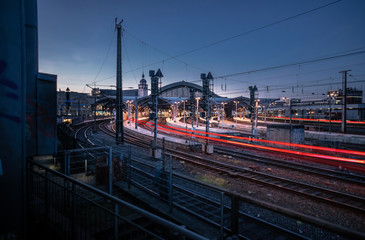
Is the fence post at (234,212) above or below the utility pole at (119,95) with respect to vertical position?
below

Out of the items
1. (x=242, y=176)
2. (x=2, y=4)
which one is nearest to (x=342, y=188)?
(x=242, y=176)

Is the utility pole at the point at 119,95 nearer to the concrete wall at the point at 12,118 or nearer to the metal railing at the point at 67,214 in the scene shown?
the metal railing at the point at 67,214

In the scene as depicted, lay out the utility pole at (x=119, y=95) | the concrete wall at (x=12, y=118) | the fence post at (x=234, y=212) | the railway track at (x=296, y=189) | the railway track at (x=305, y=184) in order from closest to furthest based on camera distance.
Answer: the concrete wall at (x=12, y=118) < the fence post at (x=234, y=212) < the railway track at (x=296, y=189) < the railway track at (x=305, y=184) < the utility pole at (x=119, y=95)

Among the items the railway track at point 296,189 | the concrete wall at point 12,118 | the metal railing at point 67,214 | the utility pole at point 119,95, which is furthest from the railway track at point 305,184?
the concrete wall at point 12,118

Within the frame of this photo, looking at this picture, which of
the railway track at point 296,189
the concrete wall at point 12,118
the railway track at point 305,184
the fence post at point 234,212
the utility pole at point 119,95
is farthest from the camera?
the utility pole at point 119,95

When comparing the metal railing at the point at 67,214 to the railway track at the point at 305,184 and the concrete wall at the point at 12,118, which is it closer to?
the concrete wall at the point at 12,118

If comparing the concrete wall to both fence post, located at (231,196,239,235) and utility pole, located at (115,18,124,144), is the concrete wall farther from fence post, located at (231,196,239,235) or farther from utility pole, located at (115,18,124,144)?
utility pole, located at (115,18,124,144)

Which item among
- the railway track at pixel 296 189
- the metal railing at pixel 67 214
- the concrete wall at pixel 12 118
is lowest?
the railway track at pixel 296 189

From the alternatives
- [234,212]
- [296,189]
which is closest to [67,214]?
[234,212]

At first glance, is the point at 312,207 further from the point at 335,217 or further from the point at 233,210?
the point at 233,210

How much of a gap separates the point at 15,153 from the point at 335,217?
10.2 meters

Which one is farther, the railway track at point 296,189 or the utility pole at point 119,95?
the utility pole at point 119,95

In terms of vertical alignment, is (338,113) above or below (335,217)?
above

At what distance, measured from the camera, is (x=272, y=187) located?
1065 cm
